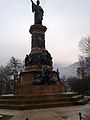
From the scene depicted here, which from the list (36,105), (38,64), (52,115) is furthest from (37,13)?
(52,115)

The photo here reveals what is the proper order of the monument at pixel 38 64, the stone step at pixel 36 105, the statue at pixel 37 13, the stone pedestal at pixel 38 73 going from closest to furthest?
the stone step at pixel 36 105
the stone pedestal at pixel 38 73
the monument at pixel 38 64
the statue at pixel 37 13

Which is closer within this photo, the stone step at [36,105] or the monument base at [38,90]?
the stone step at [36,105]

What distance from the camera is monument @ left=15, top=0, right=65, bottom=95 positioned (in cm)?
2398

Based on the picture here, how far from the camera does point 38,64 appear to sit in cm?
2781

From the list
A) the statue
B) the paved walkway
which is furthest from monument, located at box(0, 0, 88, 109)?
the paved walkway

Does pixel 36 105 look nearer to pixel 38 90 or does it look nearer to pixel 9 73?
pixel 38 90

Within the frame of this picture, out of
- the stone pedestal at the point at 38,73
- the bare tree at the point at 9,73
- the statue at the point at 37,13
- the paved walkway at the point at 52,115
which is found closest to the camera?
the paved walkway at the point at 52,115

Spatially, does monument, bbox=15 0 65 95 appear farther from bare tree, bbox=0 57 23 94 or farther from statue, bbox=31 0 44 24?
bare tree, bbox=0 57 23 94

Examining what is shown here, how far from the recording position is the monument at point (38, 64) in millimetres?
23984

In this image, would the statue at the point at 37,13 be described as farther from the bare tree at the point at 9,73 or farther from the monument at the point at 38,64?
the bare tree at the point at 9,73

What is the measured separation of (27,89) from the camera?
2261 cm

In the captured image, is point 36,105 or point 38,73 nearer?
point 36,105

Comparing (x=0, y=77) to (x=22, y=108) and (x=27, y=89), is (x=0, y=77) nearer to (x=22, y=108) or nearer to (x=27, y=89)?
(x=27, y=89)

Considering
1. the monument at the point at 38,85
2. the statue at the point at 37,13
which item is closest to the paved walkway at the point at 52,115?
the monument at the point at 38,85
